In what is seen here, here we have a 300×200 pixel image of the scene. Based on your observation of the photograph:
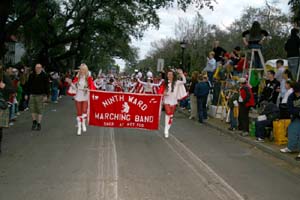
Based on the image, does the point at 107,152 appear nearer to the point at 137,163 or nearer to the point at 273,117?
the point at 137,163

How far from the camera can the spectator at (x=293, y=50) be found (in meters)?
16.8

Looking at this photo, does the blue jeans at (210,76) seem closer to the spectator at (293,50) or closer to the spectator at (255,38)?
the spectator at (255,38)

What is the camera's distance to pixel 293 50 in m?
17.6

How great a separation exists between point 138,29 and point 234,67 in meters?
26.1

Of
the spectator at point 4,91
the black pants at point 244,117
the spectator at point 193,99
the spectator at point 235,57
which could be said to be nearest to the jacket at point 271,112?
the black pants at point 244,117

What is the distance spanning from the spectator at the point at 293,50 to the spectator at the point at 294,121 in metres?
5.22

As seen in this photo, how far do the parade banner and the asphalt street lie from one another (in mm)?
421

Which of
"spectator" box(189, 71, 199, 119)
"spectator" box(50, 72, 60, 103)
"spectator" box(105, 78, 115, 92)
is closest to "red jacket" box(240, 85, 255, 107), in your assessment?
"spectator" box(189, 71, 199, 119)

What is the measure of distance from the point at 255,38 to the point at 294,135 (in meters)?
9.00

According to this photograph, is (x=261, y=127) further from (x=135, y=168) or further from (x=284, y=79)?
(x=135, y=168)

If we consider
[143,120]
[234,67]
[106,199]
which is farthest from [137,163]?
[234,67]

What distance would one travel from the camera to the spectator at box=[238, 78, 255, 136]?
601 inches

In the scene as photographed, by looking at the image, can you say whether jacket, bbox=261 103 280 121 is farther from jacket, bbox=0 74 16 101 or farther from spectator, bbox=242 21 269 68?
jacket, bbox=0 74 16 101

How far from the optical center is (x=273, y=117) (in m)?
13.7
